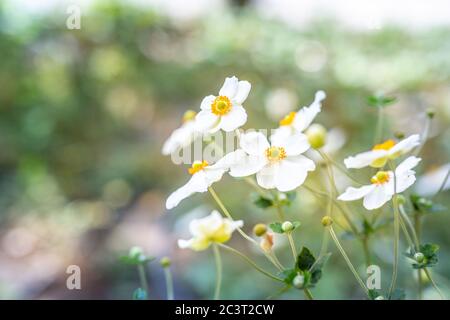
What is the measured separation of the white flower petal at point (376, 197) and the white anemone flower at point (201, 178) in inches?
5.3

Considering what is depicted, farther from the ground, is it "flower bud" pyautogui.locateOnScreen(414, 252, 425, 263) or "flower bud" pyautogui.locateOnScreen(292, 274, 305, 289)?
"flower bud" pyautogui.locateOnScreen(414, 252, 425, 263)

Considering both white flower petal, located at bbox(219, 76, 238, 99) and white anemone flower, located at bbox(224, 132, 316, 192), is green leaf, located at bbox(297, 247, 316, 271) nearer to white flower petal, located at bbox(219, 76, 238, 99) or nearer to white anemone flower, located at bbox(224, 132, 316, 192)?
white anemone flower, located at bbox(224, 132, 316, 192)

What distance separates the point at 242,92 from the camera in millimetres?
485

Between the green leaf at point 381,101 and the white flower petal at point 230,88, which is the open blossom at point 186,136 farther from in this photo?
the green leaf at point 381,101

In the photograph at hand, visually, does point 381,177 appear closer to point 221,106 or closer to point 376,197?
point 376,197

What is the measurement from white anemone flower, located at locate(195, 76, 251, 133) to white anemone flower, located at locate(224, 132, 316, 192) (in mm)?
23

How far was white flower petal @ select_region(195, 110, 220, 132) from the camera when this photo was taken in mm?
467

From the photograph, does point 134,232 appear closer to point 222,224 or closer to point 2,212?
point 2,212

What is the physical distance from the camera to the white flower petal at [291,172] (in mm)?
433

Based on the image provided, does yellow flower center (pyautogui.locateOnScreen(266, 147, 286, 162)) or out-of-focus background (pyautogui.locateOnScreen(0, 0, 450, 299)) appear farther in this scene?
out-of-focus background (pyautogui.locateOnScreen(0, 0, 450, 299))

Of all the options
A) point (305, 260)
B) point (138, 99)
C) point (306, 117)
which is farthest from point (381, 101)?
point (138, 99)

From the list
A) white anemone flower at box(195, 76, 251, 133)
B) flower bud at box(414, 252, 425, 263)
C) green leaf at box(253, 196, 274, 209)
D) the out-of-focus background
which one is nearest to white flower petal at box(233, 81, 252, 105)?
white anemone flower at box(195, 76, 251, 133)

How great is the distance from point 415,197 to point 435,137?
1220mm

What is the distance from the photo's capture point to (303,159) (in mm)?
455
